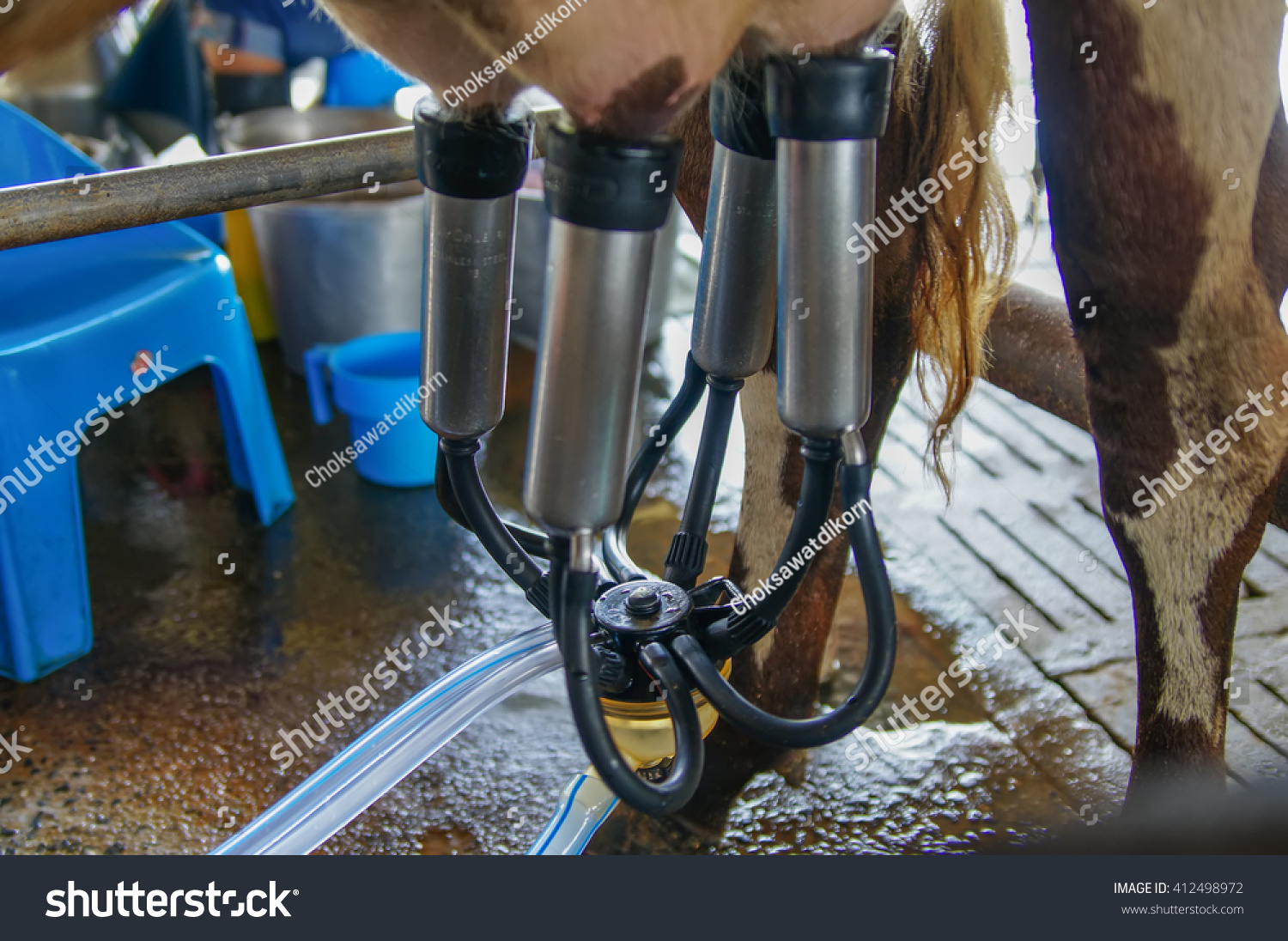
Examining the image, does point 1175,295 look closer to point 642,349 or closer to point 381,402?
point 642,349

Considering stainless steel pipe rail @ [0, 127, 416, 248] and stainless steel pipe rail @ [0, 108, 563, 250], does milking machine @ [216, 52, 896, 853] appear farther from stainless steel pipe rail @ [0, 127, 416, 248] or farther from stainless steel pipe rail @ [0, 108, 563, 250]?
stainless steel pipe rail @ [0, 127, 416, 248]

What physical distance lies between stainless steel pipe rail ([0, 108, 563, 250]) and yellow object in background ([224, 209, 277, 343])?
123cm

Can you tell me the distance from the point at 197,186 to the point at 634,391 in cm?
56

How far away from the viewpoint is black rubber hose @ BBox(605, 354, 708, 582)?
776mm

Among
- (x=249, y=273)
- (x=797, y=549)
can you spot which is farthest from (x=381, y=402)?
(x=797, y=549)

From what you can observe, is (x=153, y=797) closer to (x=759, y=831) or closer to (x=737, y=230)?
(x=759, y=831)

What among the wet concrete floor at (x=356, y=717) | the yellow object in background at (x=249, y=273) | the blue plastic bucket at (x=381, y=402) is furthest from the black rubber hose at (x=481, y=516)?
the yellow object in background at (x=249, y=273)

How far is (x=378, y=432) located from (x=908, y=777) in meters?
0.95

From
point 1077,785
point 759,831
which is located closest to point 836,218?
point 759,831

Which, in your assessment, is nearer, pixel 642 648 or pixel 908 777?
pixel 642 648

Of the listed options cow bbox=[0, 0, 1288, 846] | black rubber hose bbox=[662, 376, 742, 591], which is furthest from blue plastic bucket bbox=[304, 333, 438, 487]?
black rubber hose bbox=[662, 376, 742, 591]

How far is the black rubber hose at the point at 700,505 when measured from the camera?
29.7 inches

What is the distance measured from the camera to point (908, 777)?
3.69ft

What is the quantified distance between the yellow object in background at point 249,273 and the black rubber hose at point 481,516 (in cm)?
156
